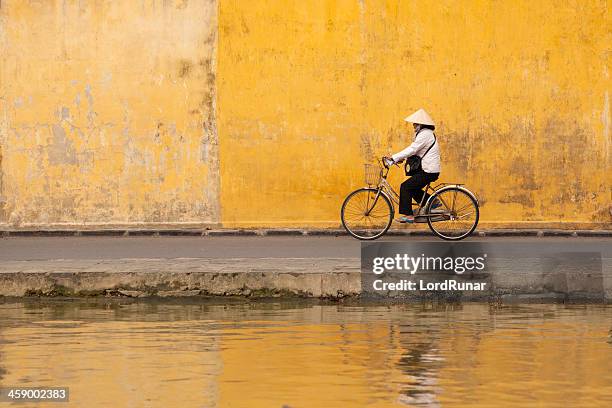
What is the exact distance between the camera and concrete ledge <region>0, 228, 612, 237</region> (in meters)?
18.0

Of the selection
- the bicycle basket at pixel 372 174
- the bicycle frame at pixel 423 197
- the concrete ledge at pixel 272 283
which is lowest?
the concrete ledge at pixel 272 283

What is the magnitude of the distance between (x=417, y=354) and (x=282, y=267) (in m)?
3.41

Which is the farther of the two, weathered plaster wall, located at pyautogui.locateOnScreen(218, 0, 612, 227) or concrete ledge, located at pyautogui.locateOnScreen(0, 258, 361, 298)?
weathered plaster wall, located at pyautogui.locateOnScreen(218, 0, 612, 227)

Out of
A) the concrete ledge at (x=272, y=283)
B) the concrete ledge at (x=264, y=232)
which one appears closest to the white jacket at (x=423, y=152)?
the concrete ledge at (x=264, y=232)

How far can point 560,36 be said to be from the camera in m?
18.3

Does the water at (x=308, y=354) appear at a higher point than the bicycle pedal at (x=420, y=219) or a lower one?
lower

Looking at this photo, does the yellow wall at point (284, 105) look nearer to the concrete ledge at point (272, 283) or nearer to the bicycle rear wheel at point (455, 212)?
the bicycle rear wheel at point (455, 212)

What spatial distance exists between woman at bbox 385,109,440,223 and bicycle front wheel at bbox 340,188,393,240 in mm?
379

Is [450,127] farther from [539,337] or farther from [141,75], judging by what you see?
[539,337]

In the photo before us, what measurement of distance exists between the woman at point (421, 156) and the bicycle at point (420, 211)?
0.20m

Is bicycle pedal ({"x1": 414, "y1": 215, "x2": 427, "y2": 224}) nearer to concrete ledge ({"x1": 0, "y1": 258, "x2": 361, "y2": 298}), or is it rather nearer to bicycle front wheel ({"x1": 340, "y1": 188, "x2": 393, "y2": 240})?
bicycle front wheel ({"x1": 340, "y1": 188, "x2": 393, "y2": 240})

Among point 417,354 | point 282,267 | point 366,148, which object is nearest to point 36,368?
point 417,354

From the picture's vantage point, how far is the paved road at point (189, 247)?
14352mm

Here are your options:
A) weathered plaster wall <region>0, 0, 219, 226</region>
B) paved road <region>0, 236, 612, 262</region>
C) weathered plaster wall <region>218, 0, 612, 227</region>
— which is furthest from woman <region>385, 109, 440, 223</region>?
weathered plaster wall <region>0, 0, 219, 226</region>
